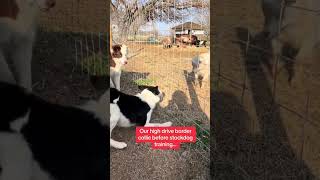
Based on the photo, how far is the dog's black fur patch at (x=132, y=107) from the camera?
3.96 metres

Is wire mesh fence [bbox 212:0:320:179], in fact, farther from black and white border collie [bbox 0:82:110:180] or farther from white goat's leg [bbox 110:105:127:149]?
black and white border collie [bbox 0:82:110:180]

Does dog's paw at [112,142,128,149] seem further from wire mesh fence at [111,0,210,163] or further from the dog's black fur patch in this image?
wire mesh fence at [111,0,210,163]

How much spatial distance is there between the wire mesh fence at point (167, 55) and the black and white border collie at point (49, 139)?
38cm

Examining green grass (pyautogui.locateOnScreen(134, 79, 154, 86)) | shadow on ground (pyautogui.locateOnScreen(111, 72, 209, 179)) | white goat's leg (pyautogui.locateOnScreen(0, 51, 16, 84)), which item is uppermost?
white goat's leg (pyautogui.locateOnScreen(0, 51, 16, 84))

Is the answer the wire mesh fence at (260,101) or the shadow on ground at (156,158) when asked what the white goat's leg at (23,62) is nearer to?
the shadow on ground at (156,158)

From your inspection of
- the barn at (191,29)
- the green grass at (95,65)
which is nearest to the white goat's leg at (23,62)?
the green grass at (95,65)

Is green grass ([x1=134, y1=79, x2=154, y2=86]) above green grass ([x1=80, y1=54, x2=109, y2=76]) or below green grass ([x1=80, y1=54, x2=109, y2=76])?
below

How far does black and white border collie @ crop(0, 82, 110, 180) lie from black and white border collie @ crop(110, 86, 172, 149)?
6cm

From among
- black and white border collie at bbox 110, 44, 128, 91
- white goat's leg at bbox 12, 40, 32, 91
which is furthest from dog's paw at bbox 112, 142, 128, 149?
white goat's leg at bbox 12, 40, 32, 91

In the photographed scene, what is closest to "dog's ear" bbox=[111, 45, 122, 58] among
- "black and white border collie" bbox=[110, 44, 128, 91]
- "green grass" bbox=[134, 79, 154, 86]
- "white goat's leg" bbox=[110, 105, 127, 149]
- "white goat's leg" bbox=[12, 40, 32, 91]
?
"black and white border collie" bbox=[110, 44, 128, 91]

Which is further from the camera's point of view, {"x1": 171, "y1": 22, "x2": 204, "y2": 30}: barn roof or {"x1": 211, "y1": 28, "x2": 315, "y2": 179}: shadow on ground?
{"x1": 211, "y1": 28, "x2": 315, "y2": 179}: shadow on ground

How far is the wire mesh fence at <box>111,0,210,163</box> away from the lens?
3920 millimetres

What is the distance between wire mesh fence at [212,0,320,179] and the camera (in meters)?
3.93

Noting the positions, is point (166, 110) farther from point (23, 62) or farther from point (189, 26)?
point (23, 62)
